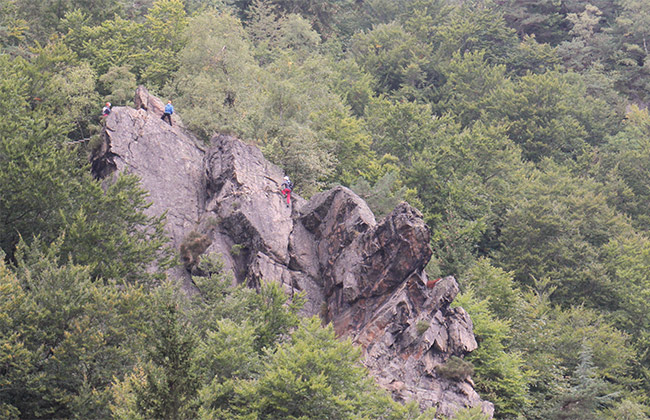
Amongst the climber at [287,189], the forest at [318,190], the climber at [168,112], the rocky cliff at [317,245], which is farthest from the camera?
the climber at [168,112]

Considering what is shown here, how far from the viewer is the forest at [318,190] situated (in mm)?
28531

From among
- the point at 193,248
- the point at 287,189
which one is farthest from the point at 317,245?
the point at 193,248

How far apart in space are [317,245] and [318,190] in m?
7.24

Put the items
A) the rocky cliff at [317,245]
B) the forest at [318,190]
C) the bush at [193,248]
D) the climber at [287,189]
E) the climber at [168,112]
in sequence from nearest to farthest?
the forest at [318,190]
the rocky cliff at [317,245]
the bush at [193,248]
the climber at [287,189]
the climber at [168,112]

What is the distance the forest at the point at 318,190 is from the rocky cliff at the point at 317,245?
2.78 meters

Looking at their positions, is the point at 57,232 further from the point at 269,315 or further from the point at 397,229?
the point at 397,229

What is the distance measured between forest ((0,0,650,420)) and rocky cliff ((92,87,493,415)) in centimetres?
278

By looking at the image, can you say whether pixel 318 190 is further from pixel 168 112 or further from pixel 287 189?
pixel 168 112

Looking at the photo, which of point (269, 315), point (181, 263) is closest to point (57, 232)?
point (181, 263)

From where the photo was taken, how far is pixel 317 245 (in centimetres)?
4188

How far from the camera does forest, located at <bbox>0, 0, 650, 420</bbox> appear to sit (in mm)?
28531

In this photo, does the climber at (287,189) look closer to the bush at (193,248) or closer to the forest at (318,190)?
the forest at (318,190)

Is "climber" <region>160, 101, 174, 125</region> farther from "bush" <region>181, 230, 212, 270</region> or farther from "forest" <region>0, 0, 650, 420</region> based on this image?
"bush" <region>181, 230, 212, 270</region>

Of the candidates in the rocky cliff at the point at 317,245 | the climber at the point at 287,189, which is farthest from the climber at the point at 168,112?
the climber at the point at 287,189
